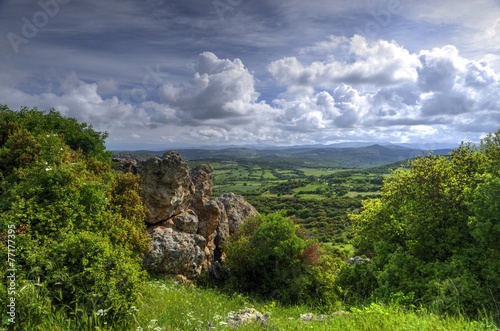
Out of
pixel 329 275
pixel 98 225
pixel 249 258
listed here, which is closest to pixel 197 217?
pixel 249 258

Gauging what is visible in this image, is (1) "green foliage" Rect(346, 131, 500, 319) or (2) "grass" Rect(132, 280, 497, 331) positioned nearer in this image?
(2) "grass" Rect(132, 280, 497, 331)

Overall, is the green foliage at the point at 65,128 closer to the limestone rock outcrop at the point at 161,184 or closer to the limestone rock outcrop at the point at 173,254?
the limestone rock outcrop at the point at 161,184

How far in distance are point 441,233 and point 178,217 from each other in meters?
24.3

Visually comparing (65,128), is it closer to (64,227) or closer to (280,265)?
(64,227)

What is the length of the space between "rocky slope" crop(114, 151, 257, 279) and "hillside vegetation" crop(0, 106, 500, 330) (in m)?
3.09

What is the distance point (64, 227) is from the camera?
547 inches

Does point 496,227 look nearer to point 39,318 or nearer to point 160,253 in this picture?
point 39,318

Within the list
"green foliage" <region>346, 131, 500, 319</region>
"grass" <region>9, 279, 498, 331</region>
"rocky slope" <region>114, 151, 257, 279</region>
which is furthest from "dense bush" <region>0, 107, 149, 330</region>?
"green foliage" <region>346, 131, 500, 319</region>

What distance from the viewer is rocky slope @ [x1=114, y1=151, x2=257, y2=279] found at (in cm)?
2847

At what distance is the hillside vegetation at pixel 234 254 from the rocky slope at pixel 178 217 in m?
3.09

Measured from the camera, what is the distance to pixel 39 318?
9156 mm

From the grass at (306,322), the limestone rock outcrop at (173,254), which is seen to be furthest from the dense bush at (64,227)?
the limestone rock outcrop at (173,254)

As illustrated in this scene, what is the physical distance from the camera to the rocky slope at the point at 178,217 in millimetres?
28469

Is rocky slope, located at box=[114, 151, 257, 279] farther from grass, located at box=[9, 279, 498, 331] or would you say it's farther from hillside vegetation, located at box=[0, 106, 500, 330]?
grass, located at box=[9, 279, 498, 331]
